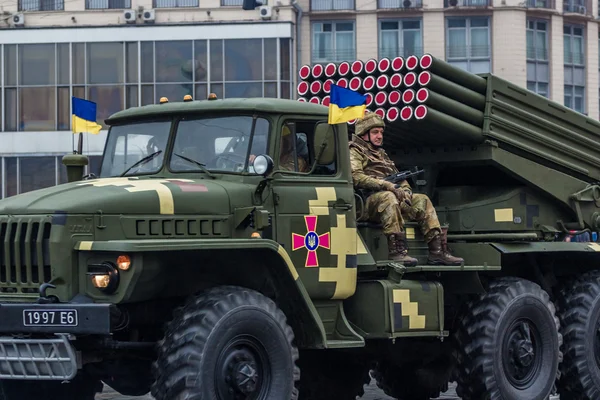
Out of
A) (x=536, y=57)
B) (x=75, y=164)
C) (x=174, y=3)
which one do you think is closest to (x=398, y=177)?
(x=75, y=164)

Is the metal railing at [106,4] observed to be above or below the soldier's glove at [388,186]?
above

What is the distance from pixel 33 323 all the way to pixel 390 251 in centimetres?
347

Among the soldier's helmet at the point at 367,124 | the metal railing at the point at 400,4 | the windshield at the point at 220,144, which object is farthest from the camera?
the metal railing at the point at 400,4

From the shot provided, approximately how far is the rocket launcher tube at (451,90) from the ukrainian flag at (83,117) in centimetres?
290

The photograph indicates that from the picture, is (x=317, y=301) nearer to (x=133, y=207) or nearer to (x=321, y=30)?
(x=133, y=207)

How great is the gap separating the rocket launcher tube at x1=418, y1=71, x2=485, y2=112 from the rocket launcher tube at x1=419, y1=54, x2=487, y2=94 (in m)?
0.06

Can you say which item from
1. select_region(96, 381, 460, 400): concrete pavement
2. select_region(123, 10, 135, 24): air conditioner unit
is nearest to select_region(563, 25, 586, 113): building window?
select_region(123, 10, 135, 24): air conditioner unit

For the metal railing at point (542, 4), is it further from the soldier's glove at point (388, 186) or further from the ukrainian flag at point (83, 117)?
the ukrainian flag at point (83, 117)

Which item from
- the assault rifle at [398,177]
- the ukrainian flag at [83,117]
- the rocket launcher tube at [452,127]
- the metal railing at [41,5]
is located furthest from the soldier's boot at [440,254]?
the metal railing at [41,5]

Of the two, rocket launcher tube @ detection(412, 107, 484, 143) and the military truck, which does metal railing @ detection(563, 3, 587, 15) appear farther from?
rocket launcher tube @ detection(412, 107, 484, 143)

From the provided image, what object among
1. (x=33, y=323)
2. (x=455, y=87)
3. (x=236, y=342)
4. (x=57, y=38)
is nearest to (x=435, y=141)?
(x=455, y=87)

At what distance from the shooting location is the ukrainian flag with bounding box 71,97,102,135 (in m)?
10.8

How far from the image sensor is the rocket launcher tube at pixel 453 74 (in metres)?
11.3

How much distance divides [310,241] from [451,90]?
8.59ft
